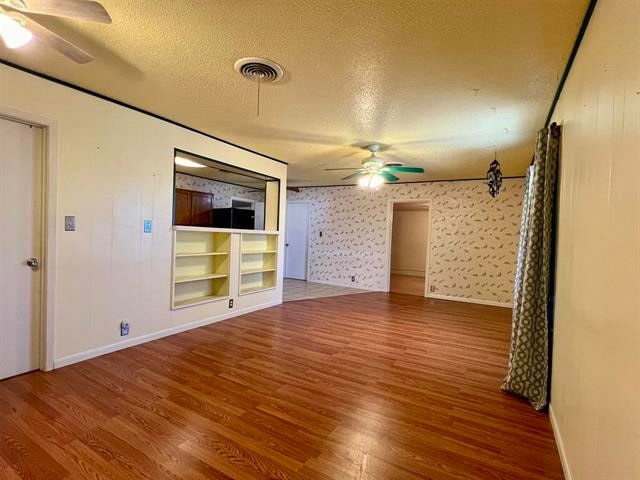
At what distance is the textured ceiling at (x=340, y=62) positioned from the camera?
168 cm

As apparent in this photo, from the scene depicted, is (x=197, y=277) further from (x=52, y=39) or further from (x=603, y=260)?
(x=603, y=260)

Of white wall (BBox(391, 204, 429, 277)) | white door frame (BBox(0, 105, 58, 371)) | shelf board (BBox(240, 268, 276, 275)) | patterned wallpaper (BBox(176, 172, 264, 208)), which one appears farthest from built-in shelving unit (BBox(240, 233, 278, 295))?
white wall (BBox(391, 204, 429, 277))

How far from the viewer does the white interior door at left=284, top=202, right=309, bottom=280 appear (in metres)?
7.83

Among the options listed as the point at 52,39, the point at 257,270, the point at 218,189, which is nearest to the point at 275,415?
the point at 52,39

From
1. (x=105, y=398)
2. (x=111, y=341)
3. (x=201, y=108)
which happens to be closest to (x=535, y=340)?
(x=105, y=398)

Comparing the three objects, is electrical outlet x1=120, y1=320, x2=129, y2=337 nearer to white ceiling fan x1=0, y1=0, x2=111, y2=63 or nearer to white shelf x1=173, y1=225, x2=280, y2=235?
white shelf x1=173, y1=225, x2=280, y2=235

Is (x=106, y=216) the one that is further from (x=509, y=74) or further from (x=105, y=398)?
(x=509, y=74)

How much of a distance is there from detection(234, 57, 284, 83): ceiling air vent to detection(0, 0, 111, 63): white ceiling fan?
878 mm

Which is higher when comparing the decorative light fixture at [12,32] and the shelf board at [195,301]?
the decorative light fixture at [12,32]

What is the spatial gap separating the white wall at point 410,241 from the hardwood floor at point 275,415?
6425 mm

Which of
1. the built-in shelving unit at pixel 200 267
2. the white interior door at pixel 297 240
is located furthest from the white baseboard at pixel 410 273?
the built-in shelving unit at pixel 200 267

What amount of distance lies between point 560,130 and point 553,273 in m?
1.00

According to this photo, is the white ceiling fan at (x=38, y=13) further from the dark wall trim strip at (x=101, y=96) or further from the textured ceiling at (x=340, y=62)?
the dark wall trim strip at (x=101, y=96)

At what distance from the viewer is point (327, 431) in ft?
6.36
